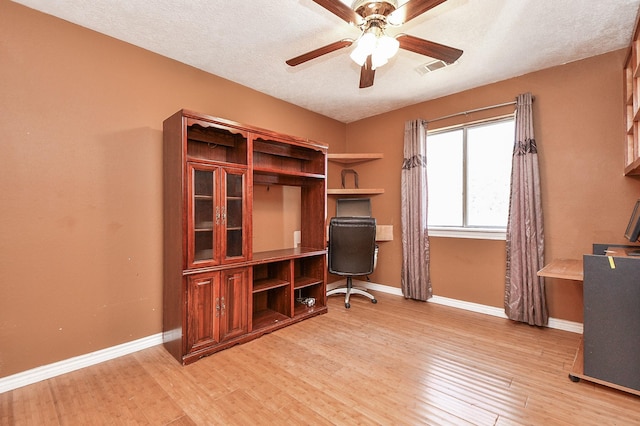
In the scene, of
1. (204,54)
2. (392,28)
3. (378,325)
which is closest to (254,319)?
(378,325)

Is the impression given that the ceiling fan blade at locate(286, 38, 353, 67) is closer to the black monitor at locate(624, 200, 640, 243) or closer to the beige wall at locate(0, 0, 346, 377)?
the beige wall at locate(0, 0, 346, 377)

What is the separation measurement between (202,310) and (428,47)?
8.58ft

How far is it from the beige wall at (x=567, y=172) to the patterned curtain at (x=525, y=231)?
5.5 inches

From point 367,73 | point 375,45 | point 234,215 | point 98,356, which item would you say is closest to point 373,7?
point 375,45

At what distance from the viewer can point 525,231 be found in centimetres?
288

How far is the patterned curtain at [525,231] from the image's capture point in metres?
2.84

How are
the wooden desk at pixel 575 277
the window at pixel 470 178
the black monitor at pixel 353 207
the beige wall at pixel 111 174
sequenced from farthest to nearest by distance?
the black monitor at pixel 353 207, the window at pixel 470 178, the beige wall at pixel 111 174, the wooden desk at pixel 575 277

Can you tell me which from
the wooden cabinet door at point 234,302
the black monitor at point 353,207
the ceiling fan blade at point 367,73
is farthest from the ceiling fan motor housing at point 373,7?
the black monitor at point 353,207

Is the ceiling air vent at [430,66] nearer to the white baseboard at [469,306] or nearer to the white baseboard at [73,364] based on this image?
the white baseboard at [469,306]

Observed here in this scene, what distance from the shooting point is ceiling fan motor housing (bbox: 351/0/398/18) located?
1.69 m

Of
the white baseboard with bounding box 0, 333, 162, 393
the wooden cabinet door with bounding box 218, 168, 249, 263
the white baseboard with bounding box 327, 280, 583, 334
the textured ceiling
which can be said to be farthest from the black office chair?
the white baseboard with bounding box 0, 333, 162, 393

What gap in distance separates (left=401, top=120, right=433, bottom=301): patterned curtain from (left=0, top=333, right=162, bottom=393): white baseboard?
297 centimetres

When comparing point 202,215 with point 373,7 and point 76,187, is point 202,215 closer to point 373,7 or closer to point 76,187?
point 76,187

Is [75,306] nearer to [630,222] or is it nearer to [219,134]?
[219,134]
